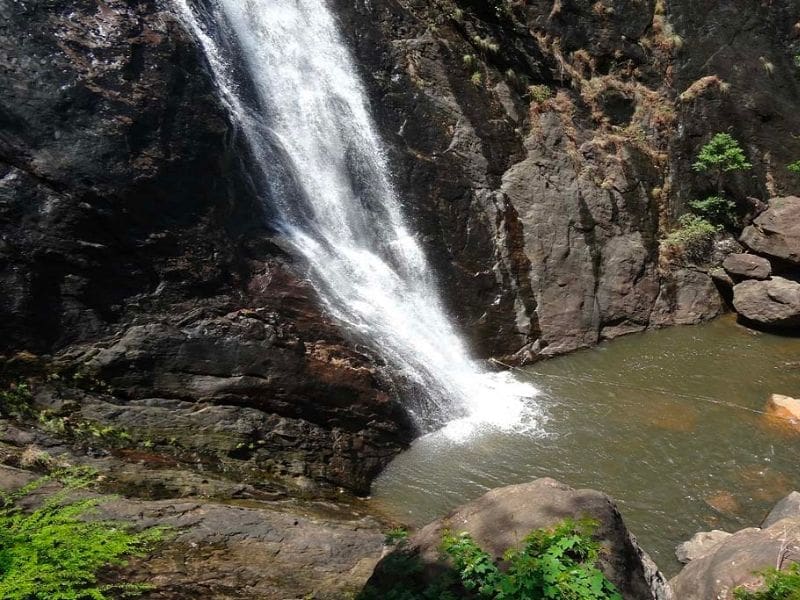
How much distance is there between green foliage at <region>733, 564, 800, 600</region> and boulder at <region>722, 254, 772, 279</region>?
9776 millimetres

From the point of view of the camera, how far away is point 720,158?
13766 millimetres

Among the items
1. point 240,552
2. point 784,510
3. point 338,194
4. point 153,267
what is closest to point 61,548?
point 240,552

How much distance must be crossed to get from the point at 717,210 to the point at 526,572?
41.6ft

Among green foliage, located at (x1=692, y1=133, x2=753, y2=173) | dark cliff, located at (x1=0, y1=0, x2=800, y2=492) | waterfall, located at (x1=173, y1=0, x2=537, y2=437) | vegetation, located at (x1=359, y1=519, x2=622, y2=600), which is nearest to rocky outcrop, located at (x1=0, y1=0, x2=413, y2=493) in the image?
dark cliff, located at (x1=0, y1=0, x2=800, y2=492)

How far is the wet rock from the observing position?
650 cm

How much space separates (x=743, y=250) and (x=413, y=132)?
7922mm

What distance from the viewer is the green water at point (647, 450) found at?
7.30 metres

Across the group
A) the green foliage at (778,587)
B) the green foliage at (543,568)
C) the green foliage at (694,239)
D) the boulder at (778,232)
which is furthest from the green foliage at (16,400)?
the boulder at (778,232)

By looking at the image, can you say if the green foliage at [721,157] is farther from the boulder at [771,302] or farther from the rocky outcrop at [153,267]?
the rocky outcrop at [153,267]

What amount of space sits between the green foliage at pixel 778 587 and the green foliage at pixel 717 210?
11144 millimetres

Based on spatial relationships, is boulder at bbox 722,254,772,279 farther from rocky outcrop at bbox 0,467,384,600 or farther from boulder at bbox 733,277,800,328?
rocky outcrop at bbox 0,467,384,600

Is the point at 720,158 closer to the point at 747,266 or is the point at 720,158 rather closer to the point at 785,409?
the point at 747,266

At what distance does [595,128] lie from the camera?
1382 centimetres

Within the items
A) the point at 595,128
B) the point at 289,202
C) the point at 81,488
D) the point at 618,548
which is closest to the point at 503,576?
the point at 618,548
